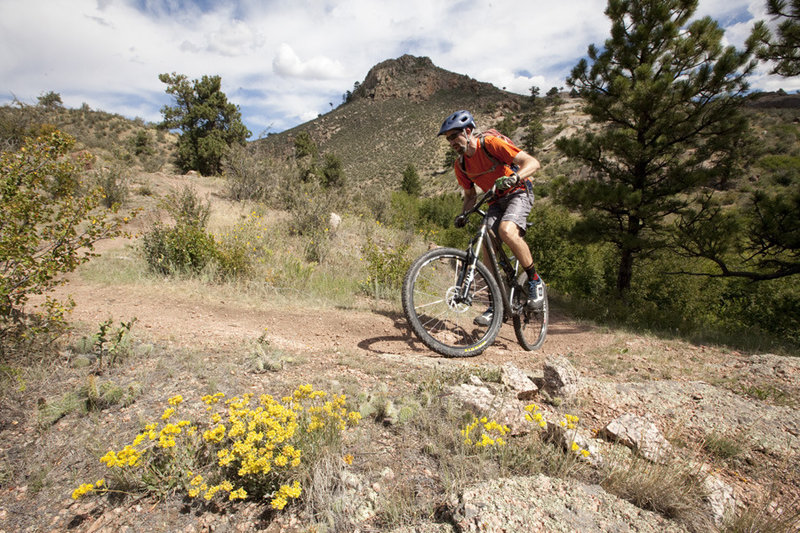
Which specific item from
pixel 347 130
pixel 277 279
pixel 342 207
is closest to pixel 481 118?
pixel 347 130

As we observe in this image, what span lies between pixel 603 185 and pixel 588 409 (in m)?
7.15

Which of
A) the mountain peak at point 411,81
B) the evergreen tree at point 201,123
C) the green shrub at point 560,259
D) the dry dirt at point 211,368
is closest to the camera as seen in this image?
the dry dirt at point 211,368

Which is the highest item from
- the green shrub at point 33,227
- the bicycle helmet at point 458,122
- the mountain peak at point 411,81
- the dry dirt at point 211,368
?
the mountain peak at point 411,81

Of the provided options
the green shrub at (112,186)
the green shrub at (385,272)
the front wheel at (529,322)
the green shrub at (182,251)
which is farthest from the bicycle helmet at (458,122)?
the green shrub at (112,186)

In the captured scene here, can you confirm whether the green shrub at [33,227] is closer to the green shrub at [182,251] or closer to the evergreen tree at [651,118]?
the green shrub at [182,251]

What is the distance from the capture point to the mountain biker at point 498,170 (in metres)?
3.56

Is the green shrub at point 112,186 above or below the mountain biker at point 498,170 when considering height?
above

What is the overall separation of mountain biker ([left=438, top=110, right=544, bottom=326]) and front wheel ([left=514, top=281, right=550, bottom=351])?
0.38 metres

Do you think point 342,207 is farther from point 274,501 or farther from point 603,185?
point 274,501

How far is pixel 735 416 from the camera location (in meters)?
2.46

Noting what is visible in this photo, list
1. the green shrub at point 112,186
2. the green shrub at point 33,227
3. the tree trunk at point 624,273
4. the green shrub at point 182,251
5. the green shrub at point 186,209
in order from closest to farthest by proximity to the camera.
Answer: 1. the green shrub at point 33,227
2. the green shrub at point 182,251
3. the green shrub at point 186,209
4. the tree trunk at point 624,273
5. the green shrub at point 112,186

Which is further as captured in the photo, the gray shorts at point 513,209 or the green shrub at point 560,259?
the green shrub at point 560,259

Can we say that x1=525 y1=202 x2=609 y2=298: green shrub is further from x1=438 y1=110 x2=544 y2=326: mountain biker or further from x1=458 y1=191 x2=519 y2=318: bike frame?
x1=438 y1=110 x2=544 y2=326: mountain biker

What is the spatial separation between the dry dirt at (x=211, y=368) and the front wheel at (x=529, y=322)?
0.21 meters
